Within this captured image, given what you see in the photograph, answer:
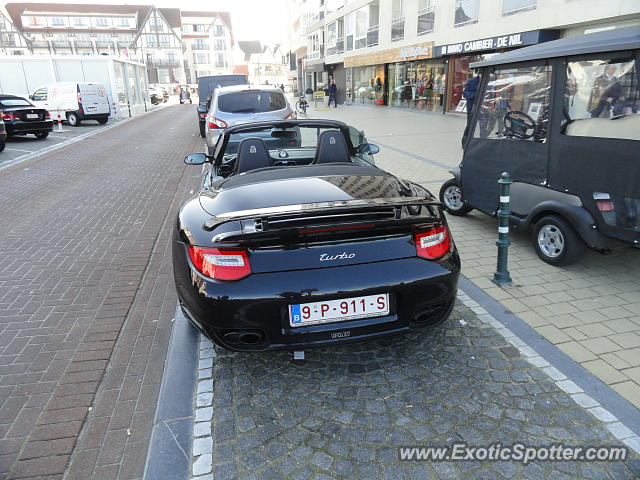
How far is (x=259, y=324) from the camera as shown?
2.65 meters

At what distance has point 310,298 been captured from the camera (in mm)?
2604

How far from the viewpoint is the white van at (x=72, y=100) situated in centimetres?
2200

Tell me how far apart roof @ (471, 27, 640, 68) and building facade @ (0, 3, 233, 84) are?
86.4 metres

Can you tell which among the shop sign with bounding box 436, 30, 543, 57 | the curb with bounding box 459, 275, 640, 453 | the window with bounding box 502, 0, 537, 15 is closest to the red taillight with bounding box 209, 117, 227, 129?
the curb with bounding box 459, 275, 640, 453

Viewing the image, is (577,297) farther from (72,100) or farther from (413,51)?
(72,100)

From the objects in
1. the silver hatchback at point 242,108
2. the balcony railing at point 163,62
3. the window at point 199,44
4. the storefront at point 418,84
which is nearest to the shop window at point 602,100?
the silver hatchback at point 242,108

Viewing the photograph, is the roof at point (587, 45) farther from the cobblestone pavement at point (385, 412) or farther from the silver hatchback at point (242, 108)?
the silver hatchback at point (242, 108)

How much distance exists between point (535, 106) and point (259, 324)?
3.69m

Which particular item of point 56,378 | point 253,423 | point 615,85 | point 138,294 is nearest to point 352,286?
point 253,423

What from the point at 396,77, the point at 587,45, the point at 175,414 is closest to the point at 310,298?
the point at 175,414

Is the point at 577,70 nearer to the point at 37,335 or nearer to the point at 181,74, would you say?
the point at 37,335

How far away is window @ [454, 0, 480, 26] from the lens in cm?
1972

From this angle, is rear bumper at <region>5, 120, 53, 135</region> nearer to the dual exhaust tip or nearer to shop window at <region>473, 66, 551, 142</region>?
shop window at <region>473, 66, 551, 142</region>

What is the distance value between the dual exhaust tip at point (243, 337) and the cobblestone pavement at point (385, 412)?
14.7 inches
